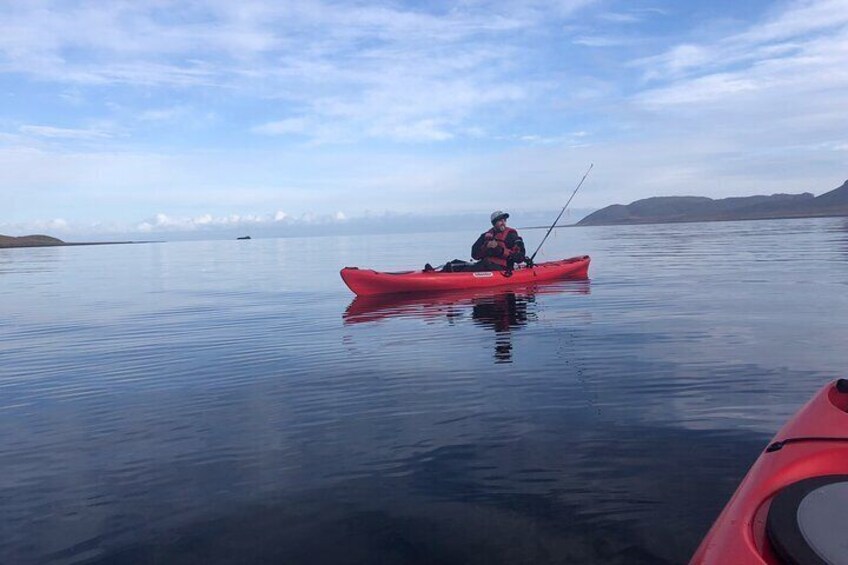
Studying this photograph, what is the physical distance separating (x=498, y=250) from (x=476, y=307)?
4730 millimetres

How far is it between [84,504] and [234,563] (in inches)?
75.9

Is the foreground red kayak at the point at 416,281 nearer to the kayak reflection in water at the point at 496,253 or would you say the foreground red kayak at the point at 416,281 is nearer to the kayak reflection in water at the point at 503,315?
the kayak reflection in water at the point at 496,253

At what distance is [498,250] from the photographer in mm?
21828

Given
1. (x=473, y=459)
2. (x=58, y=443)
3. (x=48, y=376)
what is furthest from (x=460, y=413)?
(x=48, y=376)

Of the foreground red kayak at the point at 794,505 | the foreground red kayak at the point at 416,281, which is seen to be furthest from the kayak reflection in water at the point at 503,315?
the foreground red kayak at the point at 794,505

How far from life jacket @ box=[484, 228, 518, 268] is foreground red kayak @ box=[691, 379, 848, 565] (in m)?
17.7

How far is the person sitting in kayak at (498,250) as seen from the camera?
21.6 metres

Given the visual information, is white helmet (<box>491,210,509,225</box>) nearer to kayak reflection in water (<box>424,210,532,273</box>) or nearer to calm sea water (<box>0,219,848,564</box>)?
kayak reflection in water (<box>424,210,532,273</box>)

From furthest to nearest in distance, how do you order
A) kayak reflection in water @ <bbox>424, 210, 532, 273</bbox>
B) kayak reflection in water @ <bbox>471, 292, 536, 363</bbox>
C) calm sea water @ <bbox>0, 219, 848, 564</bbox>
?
1. kayak reflection in water @ <bbox>424, 210, 532, 273</bbox>
2. kayak reflection in water @ <bbox>471, 292, 536, 363</bbox>
3. calm sea water @ <bbox>0, 219, 848, 564</bbox>

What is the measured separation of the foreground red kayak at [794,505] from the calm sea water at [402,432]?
1243 millimetres

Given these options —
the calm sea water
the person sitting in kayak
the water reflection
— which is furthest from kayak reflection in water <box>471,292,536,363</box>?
the person sitting in kayak

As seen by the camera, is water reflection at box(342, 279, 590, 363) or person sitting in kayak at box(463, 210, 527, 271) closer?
water reflection at box(342, 279, 590, 363)

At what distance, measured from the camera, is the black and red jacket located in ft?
71.2

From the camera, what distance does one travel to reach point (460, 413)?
304 inches
